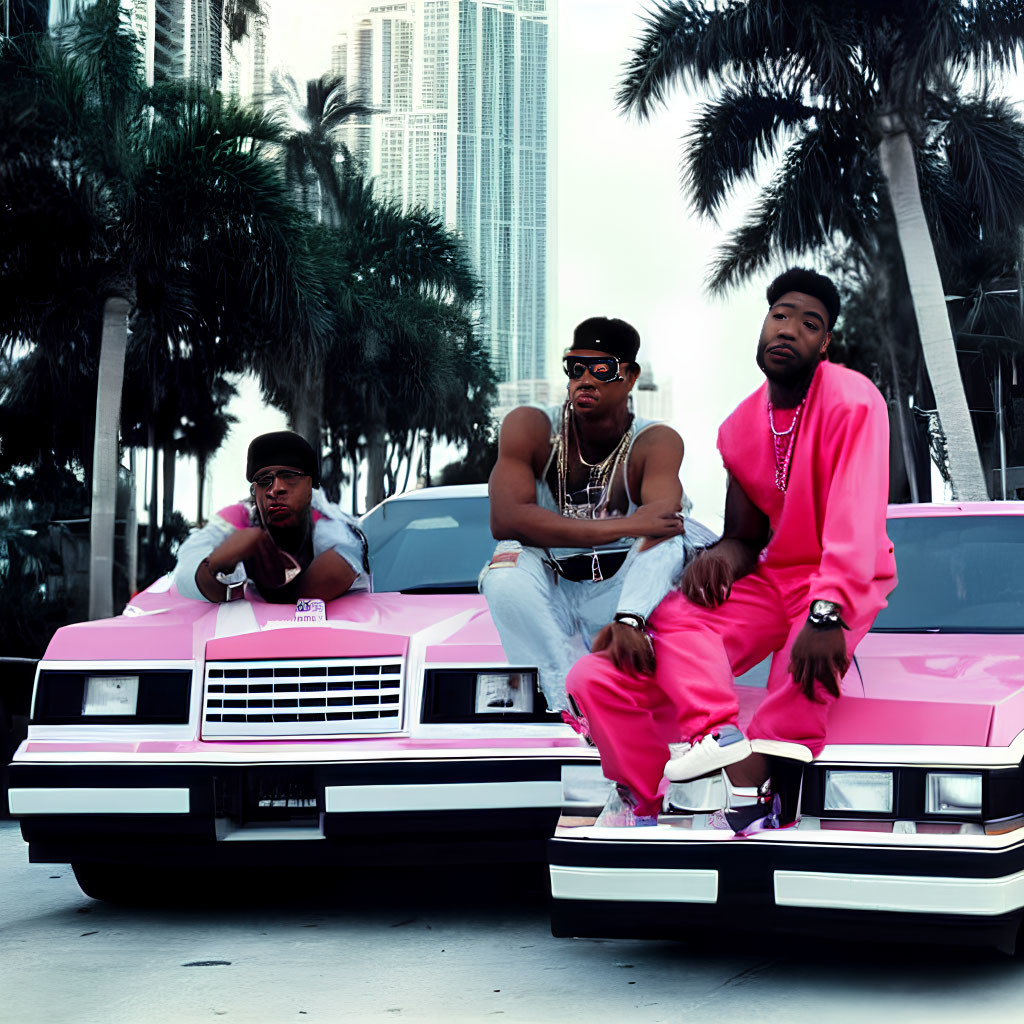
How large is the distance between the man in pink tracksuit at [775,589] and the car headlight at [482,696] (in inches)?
32.3

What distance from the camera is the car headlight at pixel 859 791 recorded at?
12.9 ft

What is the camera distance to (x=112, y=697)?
5250 mm

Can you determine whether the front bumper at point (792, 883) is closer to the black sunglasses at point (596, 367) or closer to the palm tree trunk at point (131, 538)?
the black sunglasses at point (596, 367)

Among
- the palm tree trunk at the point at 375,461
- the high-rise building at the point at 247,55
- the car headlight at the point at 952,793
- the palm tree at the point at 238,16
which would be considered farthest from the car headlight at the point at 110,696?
the palm tree trunk at the point at 375,461

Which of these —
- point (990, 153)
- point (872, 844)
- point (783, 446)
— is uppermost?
point (990, 153)

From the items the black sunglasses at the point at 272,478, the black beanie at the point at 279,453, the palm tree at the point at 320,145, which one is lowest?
the black sunglasses at the point at 272,478

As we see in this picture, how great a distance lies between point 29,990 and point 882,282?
27248mm

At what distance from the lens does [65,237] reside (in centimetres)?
2336

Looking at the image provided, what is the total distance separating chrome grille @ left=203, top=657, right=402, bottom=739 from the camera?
5133mm

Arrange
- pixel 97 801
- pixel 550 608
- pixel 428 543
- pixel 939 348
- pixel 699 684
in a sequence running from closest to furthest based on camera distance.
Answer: pixel 699 684 → pixel 550 608 → pixel 97 801 → pixel 428 543 → pixel 939 348

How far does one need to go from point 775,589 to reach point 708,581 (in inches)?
8.7

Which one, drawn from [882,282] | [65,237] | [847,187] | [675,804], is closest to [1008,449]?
[882,282]

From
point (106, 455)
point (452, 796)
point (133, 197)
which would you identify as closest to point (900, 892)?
point (452, 796)

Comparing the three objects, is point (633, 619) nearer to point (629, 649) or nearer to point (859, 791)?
point (629, 649)
